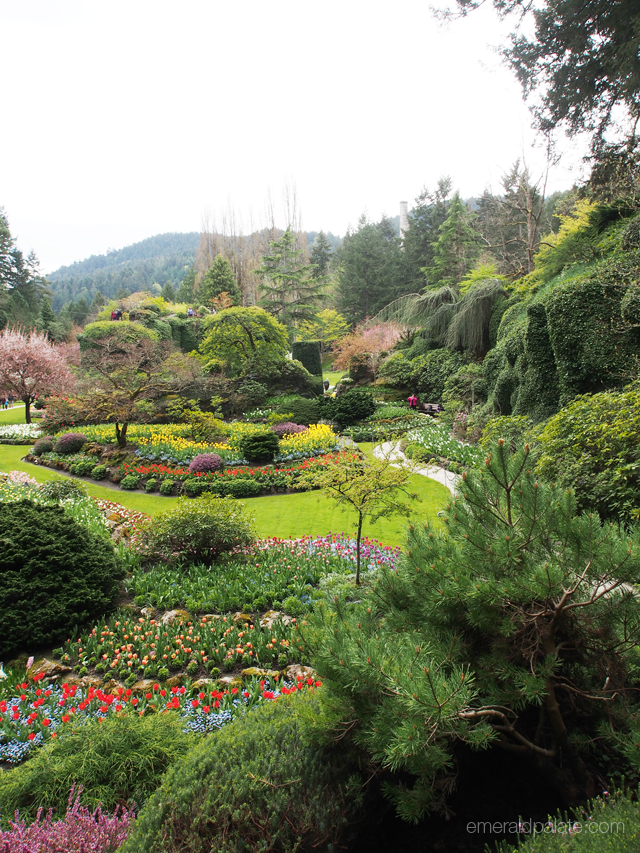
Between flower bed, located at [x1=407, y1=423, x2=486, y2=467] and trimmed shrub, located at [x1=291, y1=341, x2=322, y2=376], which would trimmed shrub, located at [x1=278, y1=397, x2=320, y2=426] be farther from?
trimmed shrub, located at [x1=291, y1=341, x2=322, y2=376]

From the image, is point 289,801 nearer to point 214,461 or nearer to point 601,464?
point 601,464

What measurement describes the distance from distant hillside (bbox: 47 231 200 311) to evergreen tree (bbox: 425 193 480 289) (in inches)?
1627

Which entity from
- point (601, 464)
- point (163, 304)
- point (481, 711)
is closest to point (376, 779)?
point (481, 711)

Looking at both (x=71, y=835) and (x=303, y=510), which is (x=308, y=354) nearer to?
(x=303, y=510)

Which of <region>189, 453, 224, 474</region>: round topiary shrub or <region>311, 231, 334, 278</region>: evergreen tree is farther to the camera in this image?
<region>311, 231, 334, 278</region>: evergreen tree

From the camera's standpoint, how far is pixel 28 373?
1942 centimetres

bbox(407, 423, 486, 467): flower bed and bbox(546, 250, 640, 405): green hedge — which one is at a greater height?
bbox(546, 250, 640, 405): green hedge

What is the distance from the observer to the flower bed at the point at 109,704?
312cm

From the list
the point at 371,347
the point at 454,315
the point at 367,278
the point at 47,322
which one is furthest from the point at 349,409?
the point at 47,322

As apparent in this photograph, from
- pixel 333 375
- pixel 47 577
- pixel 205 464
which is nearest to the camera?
pixel 47 577

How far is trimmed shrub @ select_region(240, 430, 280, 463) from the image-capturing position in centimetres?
1231

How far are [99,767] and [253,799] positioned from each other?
1.07m

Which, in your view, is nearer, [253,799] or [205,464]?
[253,799]

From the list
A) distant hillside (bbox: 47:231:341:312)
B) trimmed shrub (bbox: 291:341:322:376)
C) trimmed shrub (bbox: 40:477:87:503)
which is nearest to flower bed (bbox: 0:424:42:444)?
trimmed shrub (bbox: 40:477:87:503)
